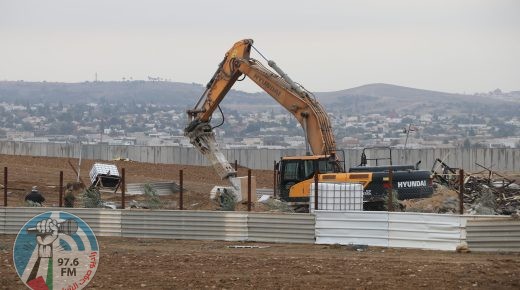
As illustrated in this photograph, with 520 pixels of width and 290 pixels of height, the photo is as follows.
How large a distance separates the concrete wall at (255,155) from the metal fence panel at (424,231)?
27.7m

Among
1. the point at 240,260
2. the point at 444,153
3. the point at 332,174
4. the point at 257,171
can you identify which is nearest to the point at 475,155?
the point at 444,153

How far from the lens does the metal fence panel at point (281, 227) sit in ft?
83.7

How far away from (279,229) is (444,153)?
31.6 meters

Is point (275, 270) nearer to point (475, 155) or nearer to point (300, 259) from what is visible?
point (300, 259)

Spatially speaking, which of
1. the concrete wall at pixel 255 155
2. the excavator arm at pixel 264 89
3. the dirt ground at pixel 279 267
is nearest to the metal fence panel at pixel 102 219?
the dirt ground at pixel 279 267

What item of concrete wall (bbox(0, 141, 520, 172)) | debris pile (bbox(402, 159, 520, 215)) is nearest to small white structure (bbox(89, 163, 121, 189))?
debris pile (bbox(402, 159, 520, 215))

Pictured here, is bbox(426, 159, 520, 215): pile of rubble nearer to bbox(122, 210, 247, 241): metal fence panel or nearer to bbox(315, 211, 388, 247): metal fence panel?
bbox(315, 211, 388, 247): metal fence panel

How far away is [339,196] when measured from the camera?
2769 centimetres

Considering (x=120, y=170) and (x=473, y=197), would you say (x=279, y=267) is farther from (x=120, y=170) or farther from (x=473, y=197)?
(x=120, y=170)

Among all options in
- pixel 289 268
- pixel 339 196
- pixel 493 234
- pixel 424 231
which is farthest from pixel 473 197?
pixel 289 268

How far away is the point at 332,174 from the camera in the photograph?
30562 millimetres

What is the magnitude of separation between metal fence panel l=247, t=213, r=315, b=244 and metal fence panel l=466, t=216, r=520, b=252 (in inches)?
147

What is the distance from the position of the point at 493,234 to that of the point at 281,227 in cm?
491

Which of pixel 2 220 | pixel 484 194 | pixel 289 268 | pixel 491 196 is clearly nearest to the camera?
pixel 289 268
